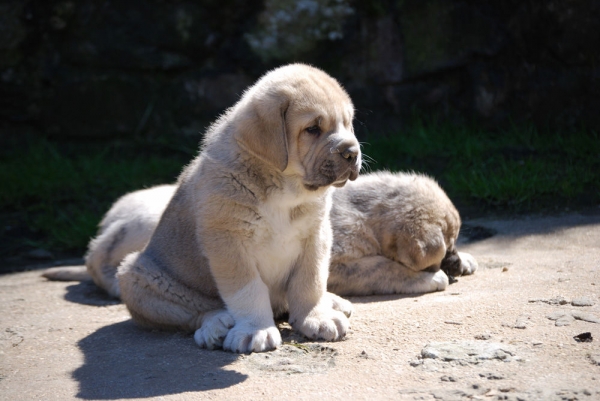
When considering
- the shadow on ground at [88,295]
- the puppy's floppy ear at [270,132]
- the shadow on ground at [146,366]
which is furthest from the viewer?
the shadow on ground at [88,295]

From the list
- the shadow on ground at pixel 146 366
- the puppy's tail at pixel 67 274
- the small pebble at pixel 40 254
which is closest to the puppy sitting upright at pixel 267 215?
the shadow on ground at pixel 146 366

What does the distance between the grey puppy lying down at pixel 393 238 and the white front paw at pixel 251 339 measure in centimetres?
130

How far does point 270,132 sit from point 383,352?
132 cm

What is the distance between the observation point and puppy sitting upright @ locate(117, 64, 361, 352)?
13.1 feet

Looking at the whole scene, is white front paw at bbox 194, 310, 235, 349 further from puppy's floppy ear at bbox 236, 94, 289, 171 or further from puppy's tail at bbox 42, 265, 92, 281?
puppy's tail at bbox 42, 265, 92, 281

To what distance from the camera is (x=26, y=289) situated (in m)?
5.84

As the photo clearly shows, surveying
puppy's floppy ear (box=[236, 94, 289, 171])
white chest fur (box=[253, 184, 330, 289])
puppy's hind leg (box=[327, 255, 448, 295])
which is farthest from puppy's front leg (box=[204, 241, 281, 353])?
puppy's hind leg (box=[327, 255, 448, 295])

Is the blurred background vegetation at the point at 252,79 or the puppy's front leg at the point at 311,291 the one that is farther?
the blurred background vegetation at the point at 252,79

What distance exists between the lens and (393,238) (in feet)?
17.2

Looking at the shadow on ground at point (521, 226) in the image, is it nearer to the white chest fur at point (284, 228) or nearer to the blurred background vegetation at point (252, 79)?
the blurred background vegetation at point (252, 79)

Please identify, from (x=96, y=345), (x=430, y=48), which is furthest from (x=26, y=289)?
(x=430, y=48)

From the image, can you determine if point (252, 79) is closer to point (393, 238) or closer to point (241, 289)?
point (393, 238)

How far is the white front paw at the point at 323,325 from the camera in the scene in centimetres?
405

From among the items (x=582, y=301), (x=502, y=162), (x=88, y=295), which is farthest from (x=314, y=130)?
(x=502, y=162)
